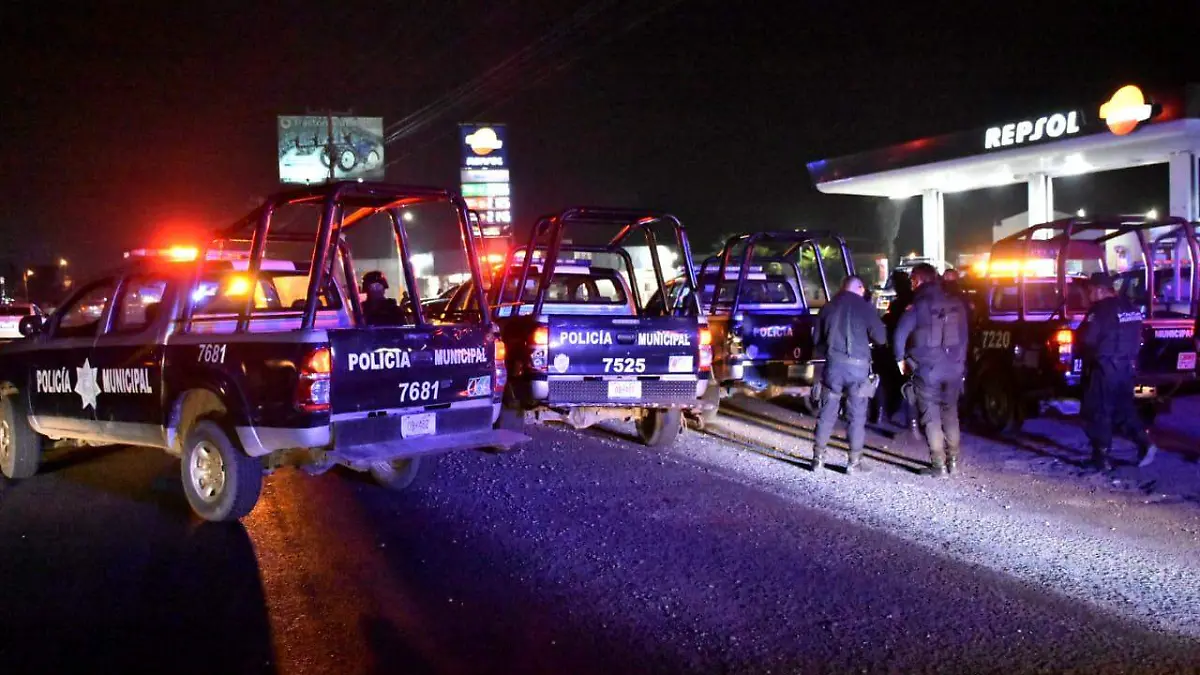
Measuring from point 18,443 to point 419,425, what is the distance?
4.18m

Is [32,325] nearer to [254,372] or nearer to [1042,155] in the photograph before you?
[254,372]

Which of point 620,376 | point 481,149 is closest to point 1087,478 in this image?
point 620,376

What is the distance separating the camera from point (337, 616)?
5.25m

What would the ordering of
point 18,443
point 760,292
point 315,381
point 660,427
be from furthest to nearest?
point 760,292
point 660,427
point 18,443
point 315,381

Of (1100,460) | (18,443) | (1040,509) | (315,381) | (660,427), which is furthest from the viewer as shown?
(660,427)

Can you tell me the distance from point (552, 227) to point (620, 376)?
1.84 metres

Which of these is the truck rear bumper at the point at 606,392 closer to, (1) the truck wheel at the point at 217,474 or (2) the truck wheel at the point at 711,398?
(2) the truck wheel at the point at 711,398

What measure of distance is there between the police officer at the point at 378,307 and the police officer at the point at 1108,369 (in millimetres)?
6158

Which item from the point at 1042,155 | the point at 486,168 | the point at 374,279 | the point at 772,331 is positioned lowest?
the point at 772,331

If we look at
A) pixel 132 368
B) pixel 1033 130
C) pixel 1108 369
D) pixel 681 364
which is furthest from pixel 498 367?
pixel 1033 130

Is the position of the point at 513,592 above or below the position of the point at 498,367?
below

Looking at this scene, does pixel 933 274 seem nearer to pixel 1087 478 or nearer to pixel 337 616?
pixel 1087 478

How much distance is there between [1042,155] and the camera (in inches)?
982

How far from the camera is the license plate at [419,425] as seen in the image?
282 inches
